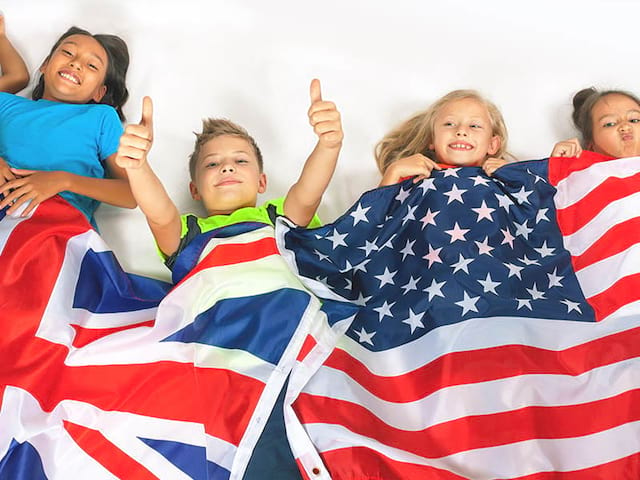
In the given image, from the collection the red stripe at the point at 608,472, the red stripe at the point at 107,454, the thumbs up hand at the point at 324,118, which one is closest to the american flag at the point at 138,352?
the red stripe at the point at 107,454

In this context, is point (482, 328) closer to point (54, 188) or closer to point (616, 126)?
point (616, 126)

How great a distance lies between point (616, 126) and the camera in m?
1.60

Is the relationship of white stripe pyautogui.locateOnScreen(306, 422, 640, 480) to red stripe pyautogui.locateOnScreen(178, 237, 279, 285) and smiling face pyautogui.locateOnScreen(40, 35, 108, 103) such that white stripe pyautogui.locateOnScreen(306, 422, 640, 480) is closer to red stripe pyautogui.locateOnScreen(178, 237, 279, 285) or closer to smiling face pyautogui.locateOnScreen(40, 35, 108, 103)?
red stripe pyautogui.locateOnScreen(178, 237, 279, 285)

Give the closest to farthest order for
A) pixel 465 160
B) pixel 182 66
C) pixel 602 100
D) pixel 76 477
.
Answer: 1. pixel 76 477
2. pixel 465 160
3. pixel 602 100
4. pixel 182 66

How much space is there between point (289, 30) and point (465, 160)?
0.65 metres

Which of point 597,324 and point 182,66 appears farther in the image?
point 182,66

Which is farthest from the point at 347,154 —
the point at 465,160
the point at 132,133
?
the point at 132,133

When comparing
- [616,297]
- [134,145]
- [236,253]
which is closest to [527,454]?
[616,297]

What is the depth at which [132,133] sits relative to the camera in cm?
120

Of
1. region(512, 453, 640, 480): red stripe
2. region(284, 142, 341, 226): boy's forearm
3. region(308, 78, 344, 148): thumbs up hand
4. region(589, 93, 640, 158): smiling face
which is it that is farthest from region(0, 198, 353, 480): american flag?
region(589, 93, 640, 158): smiling face

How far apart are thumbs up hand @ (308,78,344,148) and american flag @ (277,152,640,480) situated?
5.9 inches

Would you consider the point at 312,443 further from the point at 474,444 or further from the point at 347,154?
the point at 347,154

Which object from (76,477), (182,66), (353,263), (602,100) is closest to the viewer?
(76,477)

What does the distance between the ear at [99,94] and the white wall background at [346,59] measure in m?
0.07
